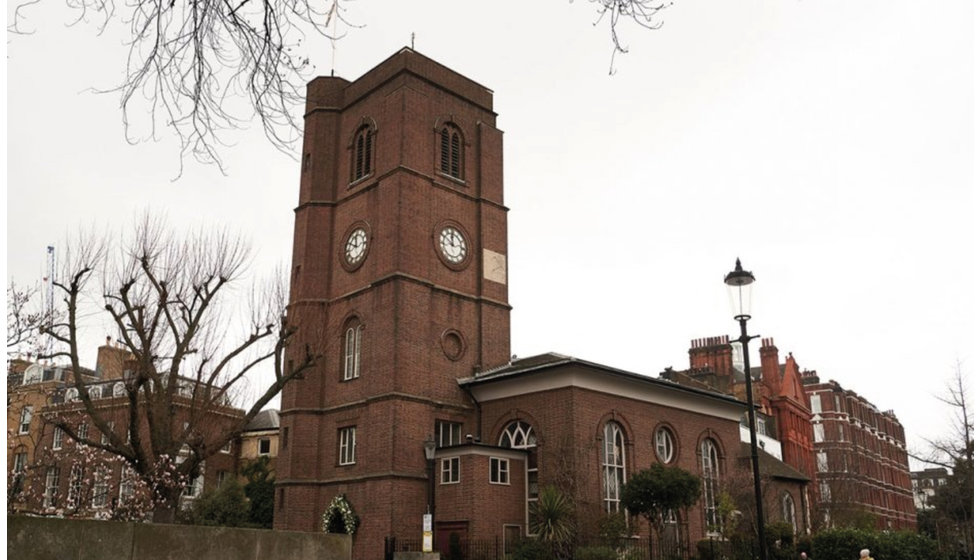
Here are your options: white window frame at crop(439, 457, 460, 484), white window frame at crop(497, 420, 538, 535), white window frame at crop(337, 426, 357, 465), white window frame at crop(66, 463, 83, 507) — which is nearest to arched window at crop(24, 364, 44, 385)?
white window frame at crop(66, 463, 83, 507)

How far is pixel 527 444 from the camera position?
99.8ft

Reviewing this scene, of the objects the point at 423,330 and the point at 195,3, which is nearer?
the point at 195,3

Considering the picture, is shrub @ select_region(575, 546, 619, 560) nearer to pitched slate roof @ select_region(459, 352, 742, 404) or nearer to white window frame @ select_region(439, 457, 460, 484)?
white window frame @ select_region(439, 457, 460, 484)

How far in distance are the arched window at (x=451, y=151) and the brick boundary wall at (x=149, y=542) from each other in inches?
1042

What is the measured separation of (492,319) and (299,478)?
392 inches

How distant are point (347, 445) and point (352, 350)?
3.78 m

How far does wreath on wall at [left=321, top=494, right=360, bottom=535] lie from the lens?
2945 centimetres

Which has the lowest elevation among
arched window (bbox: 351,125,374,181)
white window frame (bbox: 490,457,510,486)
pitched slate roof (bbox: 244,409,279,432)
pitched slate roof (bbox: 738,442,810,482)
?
white window frame (bbox: 490,457,510,486)

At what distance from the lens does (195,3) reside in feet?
18.2

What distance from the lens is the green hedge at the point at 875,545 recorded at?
1012 inches

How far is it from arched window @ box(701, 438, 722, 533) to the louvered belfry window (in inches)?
730

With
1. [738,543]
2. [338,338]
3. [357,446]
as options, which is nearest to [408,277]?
[338,338]

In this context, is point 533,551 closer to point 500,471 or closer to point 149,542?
point 500,471

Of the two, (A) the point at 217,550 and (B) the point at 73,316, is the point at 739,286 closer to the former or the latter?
(A) the point at 217,550
